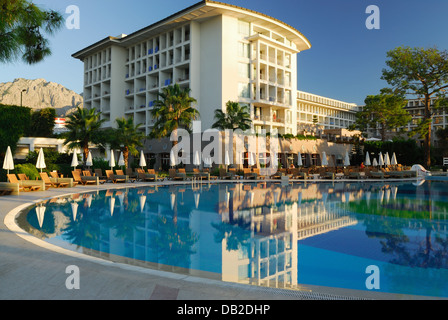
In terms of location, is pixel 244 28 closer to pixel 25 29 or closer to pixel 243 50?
pixel 243 50

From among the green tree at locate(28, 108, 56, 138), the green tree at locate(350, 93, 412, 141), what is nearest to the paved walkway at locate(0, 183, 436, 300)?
the green tree at locate(350, 93, 412, 141)

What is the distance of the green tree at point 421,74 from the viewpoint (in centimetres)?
3331

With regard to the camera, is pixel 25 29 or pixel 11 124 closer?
pixel 25 29

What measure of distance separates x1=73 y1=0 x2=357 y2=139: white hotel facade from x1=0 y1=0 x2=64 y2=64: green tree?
1147 inches

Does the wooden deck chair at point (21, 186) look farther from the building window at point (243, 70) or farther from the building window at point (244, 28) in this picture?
the building window at point (244, 28)

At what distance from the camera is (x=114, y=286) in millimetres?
3680

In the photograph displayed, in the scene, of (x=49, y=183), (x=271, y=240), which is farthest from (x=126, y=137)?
(x=271, y=240)

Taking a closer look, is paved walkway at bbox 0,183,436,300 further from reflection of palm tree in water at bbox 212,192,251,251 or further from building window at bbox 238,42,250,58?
building window at bbox 238,42,250,58

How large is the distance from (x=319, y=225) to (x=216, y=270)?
437 cm

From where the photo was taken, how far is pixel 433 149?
47250 mm

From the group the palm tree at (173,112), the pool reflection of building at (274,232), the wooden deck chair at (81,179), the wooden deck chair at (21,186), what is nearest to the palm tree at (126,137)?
the palm tree at (173,112)

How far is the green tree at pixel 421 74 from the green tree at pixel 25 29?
35.5 meters

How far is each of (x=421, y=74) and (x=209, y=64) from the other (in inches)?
926

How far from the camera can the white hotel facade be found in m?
38.4
